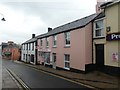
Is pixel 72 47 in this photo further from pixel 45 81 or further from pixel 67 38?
pixel 45 81

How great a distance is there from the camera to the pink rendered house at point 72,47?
22.0 metres

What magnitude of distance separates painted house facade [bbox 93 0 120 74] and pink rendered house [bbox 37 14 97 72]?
2.51 ft

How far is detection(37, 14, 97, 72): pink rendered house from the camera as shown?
22.0m

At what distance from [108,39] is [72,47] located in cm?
663

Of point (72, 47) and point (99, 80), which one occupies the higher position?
point (72, 47)

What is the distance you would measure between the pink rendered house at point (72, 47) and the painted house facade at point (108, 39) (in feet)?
2.51

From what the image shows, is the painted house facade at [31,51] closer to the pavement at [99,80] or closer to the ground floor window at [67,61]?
the ground floor window at [67,61]

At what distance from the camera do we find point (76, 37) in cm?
2397

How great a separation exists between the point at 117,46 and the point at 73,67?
7588 millimetres

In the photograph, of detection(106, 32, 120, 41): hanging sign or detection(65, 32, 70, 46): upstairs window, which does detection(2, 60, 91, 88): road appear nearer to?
detection(106, 32, 120, 41): hanging sign

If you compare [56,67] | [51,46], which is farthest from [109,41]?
[51,46]

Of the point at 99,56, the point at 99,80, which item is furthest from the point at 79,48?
the point at 99,80

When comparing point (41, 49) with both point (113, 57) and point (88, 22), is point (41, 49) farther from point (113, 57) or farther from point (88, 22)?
point (113, 57)

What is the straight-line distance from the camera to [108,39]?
1892 cm
